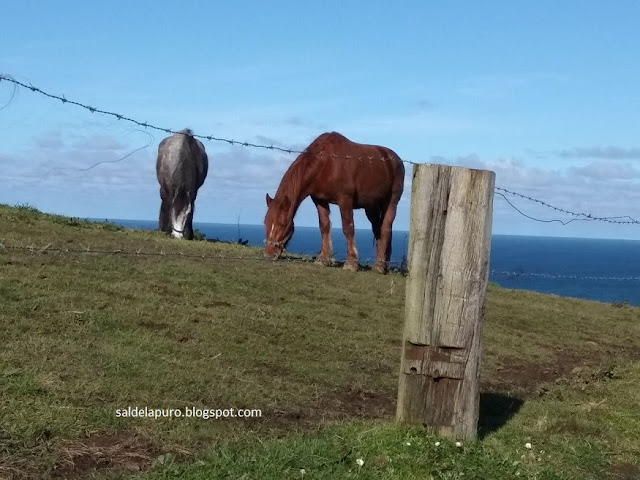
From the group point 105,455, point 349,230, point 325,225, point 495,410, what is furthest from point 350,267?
point 105,455

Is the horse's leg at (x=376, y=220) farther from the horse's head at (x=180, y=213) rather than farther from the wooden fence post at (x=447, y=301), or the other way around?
the wooden fence post at (x=447, y=301)

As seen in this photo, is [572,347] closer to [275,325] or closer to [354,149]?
[275,325]

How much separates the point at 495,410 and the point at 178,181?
49.3ft

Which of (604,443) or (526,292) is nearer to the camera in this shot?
(604,443)

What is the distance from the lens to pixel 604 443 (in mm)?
6980

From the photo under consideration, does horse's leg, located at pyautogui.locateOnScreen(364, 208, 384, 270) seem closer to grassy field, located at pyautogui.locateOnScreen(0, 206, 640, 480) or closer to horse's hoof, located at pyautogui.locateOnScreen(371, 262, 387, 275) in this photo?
horse's hoof, located at pyautogui.locateOnScreen(371, 262, 387, 275)

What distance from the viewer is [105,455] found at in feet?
17.8

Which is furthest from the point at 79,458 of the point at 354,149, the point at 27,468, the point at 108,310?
the point at 354,149

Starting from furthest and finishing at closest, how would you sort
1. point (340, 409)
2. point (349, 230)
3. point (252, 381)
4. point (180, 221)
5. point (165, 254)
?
1. point (180, 221)
2. point (349, 230)
3. point (165, 254)
4. point (252, 381)
5. point (340, 409)

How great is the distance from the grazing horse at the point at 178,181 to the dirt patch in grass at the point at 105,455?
1561 centimetres

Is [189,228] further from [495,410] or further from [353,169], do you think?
[495,410]

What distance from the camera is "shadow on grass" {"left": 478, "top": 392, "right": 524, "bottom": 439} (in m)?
6.98

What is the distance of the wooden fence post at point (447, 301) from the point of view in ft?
20.1

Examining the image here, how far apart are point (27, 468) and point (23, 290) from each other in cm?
378
